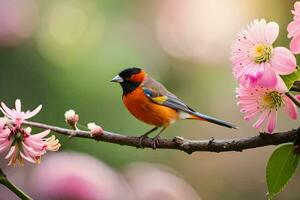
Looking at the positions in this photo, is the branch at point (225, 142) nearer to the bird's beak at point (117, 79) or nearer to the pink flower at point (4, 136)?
the pink flower at point (4, 136)

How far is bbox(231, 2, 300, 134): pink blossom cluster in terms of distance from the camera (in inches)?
19.2

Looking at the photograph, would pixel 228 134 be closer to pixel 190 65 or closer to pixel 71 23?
pixel 190 65

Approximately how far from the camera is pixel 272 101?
52 centimetres

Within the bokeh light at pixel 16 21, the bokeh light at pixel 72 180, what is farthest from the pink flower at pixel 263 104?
the bokeh light at pixel 16 21

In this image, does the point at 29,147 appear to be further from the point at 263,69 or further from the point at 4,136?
the point at 263,69

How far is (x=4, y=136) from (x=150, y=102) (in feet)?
2.08

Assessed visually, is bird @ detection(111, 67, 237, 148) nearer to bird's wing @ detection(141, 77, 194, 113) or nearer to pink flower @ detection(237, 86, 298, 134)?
bird's wing @ detection(141, 77, 194, 113)

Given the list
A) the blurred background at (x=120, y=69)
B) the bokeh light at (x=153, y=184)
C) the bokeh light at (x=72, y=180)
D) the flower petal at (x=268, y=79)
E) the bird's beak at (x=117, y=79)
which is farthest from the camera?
the bokeh light at (x=153, y=184)

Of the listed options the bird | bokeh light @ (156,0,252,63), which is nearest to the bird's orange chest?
the bird

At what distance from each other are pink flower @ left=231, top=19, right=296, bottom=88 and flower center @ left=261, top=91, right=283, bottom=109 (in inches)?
1.2

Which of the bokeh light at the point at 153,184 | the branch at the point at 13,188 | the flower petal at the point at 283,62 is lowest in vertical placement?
the bokeh light at the point at 153,184

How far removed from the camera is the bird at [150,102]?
108 centimetres

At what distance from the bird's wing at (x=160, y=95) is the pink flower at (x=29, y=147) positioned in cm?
52

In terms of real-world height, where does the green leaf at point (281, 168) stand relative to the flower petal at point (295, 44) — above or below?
below
